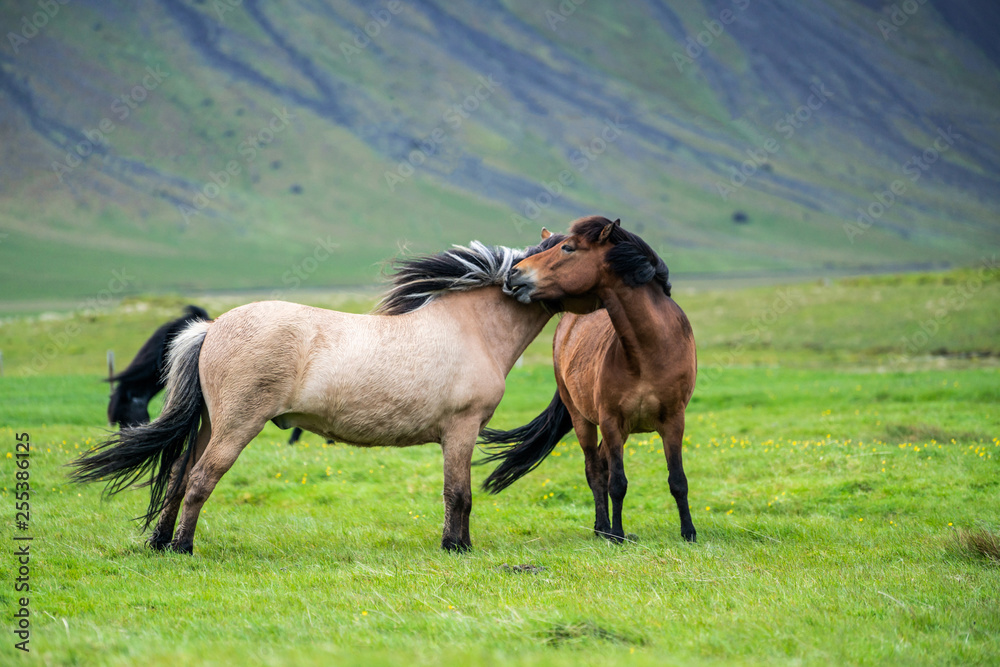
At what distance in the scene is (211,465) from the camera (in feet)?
23.4

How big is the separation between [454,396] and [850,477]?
5760mm

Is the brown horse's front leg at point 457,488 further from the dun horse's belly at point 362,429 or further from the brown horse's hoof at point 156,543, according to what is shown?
the brown horse's hoof at point 156,543

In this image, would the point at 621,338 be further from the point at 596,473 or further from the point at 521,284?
the point at 596,473

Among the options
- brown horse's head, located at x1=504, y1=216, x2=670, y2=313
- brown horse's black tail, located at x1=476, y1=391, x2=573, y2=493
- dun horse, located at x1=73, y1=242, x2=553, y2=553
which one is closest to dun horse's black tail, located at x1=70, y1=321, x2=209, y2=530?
dun horse, located at x1=73, y1=242, x2=553, y2=553

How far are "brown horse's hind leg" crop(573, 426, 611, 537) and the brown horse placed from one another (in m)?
0.01

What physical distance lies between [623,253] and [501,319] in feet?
4.36

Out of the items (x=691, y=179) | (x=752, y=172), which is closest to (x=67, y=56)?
(x=691, y=179)

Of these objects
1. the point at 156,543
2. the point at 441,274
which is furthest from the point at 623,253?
the point at 156,543

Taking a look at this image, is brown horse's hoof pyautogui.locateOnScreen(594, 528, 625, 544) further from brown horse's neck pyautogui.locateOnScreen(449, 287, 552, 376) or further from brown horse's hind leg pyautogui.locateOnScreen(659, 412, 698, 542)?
brown horse's neck pyautogui.locateOnScreen(449, 287, 552, 376)

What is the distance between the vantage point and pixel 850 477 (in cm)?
1059

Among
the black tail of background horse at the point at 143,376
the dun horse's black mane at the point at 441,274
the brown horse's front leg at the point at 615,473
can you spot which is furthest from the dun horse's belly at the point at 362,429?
the black tail of background horse at the point at 143,376

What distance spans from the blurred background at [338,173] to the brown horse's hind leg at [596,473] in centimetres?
7960

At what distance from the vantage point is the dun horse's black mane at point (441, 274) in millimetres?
8156

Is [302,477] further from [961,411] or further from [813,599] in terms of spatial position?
[961,411]
